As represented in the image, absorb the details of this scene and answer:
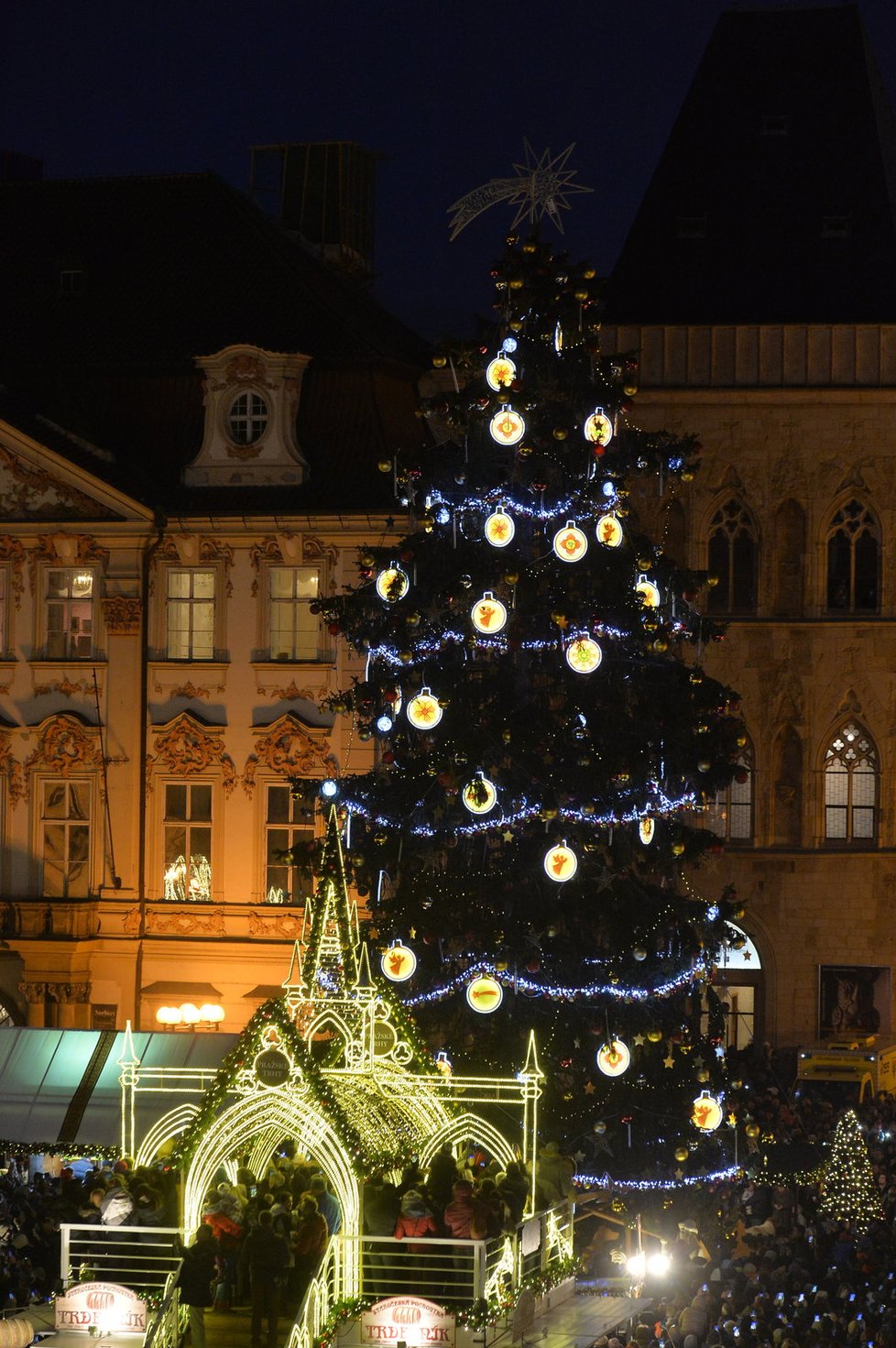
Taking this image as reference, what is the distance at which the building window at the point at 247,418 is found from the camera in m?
48.4

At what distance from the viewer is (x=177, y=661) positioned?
4806 centimetres

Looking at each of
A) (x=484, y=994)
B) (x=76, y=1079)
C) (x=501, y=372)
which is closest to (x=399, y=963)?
(x=484, y=994)

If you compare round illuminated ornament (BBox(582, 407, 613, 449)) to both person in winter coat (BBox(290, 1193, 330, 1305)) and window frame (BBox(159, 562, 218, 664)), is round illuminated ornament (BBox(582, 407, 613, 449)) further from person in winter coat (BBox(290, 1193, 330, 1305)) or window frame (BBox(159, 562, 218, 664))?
window frame (BBox(159, 562, 218, 664))

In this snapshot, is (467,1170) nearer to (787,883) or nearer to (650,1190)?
(650,1190)

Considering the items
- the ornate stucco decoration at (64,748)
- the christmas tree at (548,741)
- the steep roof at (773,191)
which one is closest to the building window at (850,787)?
the steep roof at (773,191)

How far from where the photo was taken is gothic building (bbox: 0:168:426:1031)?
4738 centimetres

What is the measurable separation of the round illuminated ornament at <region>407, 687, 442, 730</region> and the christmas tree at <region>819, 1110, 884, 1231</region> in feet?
23.6

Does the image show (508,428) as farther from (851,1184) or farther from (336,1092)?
(851,1184)

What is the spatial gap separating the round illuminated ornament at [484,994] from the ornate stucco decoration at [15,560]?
18.2m

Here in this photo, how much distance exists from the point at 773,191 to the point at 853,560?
6.52 meters

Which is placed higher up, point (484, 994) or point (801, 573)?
point (801, 573)

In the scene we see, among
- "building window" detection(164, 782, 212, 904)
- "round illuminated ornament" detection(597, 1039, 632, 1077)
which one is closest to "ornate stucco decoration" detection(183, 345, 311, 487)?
"building window" detection(164, 782, 212, 904)

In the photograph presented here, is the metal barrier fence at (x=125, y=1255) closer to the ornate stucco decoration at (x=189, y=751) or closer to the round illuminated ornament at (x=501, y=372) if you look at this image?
the round illuminated ornament at (x=501, y=372)

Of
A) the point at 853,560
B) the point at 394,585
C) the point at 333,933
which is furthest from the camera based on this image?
the point at 853,560
